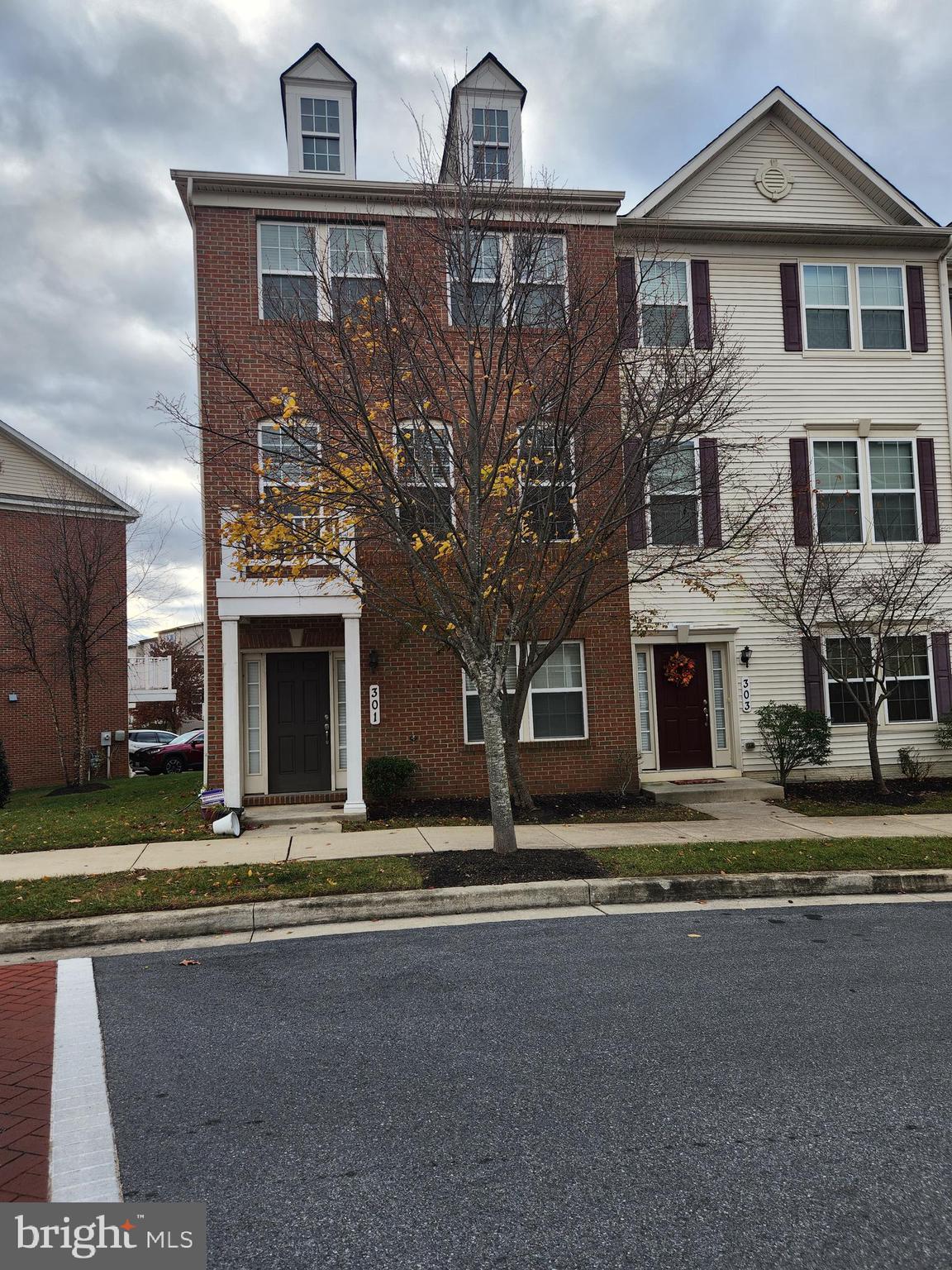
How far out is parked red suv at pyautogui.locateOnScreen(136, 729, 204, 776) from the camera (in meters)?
27.9

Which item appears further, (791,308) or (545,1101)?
(791,308)

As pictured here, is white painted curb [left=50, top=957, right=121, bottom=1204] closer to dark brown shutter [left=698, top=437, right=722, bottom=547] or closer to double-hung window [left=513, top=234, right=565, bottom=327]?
double-hung window [left=513, top=234, right=565, bottom=327]

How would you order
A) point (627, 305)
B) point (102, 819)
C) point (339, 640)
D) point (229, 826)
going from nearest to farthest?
point (627, 305) → point (229, 826) → point (102, 819) → point (339, 640)

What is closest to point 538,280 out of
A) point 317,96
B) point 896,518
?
point 317,96

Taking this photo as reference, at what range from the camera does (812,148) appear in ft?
50.9

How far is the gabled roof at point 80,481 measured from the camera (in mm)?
22672

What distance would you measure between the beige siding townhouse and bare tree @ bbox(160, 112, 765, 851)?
9.05 ft

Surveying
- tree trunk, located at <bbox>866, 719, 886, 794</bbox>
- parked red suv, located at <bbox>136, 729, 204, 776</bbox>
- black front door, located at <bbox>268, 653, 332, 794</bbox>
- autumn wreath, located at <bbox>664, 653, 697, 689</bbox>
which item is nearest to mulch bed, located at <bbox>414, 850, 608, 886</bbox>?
black front door, located at <bbox>268, 653, 332, 794</bbox>

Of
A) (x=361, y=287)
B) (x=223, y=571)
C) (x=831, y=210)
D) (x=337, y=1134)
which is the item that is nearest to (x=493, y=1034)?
(x=337, y=1134)

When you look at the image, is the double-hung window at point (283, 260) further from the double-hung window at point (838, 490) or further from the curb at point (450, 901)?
the curb at point (450, 901)

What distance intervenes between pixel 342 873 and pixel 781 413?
436 inches

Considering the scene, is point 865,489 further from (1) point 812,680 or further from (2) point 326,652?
(2) point 326,652

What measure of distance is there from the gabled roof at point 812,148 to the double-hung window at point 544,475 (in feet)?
21.7

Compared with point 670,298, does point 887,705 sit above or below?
below
